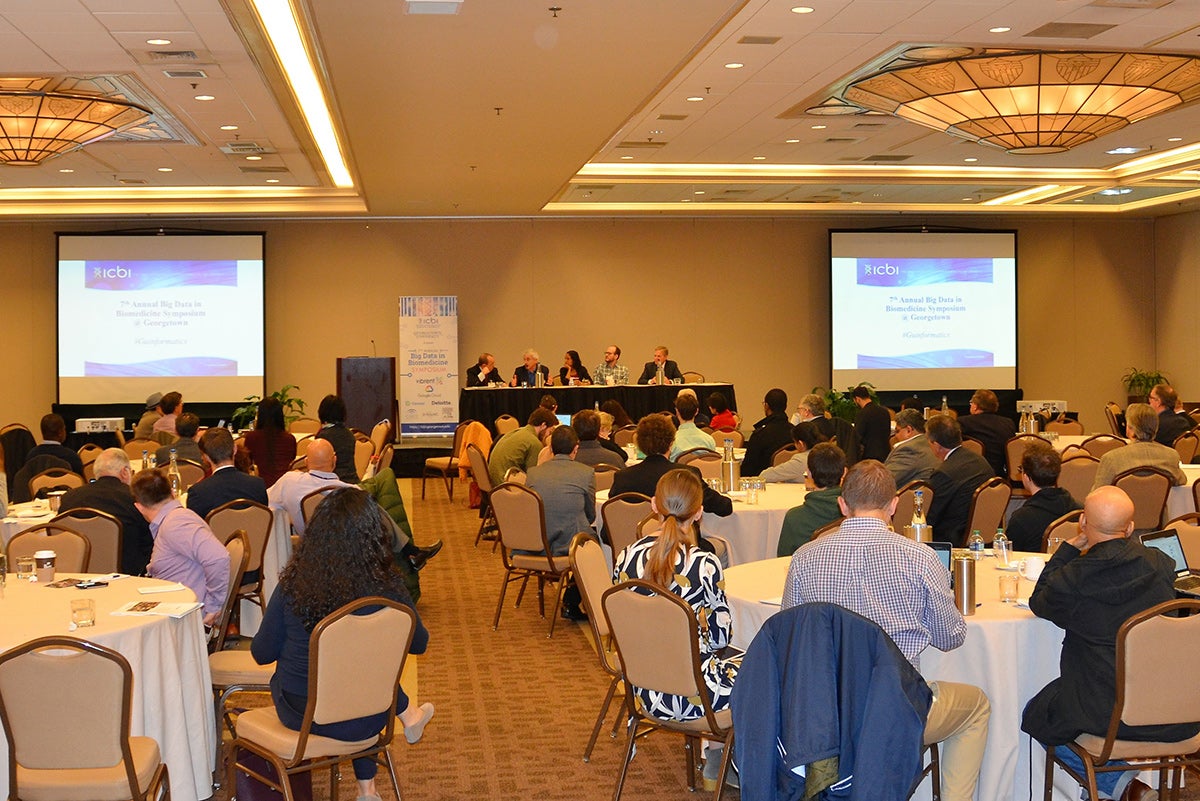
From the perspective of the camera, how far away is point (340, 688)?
3.95 metres

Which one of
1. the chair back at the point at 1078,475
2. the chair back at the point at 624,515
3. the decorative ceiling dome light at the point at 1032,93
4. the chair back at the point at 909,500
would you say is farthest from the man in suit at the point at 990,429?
the chair back at the point at 624,515

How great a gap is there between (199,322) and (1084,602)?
51.9 ft

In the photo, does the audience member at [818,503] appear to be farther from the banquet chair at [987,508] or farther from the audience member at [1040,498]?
the banquet chair at [987,508]

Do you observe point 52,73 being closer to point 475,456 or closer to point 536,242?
point 475,456

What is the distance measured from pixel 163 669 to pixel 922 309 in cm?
1659

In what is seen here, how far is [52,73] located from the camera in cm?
930

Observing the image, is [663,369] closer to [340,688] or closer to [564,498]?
[564,498]

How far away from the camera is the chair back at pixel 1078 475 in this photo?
30.0ft

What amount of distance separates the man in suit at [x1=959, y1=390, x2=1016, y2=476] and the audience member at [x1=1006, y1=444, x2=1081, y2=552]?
494 centimetres

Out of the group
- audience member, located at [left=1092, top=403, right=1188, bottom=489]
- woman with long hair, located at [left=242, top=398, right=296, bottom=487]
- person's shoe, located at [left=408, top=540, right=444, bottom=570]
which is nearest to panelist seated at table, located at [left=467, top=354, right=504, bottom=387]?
woman with long hair, located at [left=242, top=398, right=296, bottom=487]

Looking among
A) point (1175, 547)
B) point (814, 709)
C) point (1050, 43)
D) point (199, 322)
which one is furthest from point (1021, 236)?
point (814, 709)

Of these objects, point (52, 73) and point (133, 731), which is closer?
point (133, 731)

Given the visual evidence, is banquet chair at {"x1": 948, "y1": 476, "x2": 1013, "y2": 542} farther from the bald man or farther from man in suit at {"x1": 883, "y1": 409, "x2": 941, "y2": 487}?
the bald man

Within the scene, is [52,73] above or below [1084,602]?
above
